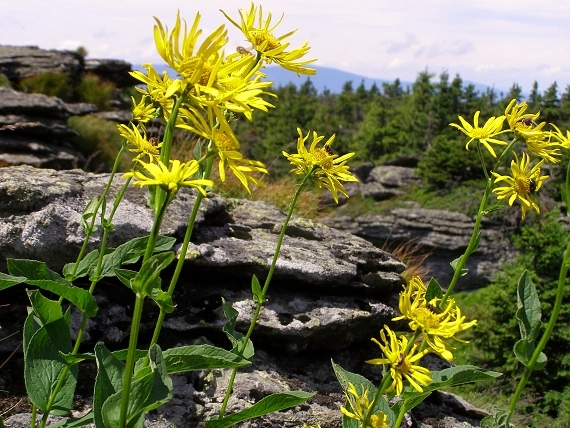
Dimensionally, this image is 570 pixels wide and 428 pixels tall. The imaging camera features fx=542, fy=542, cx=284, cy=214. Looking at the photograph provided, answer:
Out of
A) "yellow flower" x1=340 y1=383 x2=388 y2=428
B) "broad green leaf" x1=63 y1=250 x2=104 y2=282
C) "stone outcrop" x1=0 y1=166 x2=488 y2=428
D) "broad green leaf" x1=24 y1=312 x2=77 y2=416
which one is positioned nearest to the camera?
"yellow flower" x1=340 y1=383 x2=388 y2=428

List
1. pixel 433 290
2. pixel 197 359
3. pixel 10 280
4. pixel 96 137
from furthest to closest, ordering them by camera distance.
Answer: pixel 96 137
pixel 433 290
pixel 10 280
pixel 197 359

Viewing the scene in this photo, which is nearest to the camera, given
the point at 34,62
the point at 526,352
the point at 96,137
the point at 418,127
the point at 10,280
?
the point at 526,352

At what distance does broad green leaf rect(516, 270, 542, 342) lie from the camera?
2.03 m

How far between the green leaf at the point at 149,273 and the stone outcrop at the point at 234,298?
170 cm

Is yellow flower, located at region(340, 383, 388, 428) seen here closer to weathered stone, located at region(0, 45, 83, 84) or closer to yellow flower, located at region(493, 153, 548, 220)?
yellow flower, located at region(493, 153, 548, 220)

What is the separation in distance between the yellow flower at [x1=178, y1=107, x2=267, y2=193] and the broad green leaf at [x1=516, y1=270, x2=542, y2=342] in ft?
3.78

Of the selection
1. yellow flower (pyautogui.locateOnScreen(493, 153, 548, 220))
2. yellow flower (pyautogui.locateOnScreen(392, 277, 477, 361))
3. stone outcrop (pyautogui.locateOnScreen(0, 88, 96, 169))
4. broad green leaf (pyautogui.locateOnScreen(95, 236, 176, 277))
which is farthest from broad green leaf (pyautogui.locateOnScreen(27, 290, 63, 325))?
stone outcrop (pyautogui.locateOnScreen(0, 88, 96, 169))

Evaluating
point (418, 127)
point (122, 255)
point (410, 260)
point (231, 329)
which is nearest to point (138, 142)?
point (122, 255)

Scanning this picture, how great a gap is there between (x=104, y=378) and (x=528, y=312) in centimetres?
157

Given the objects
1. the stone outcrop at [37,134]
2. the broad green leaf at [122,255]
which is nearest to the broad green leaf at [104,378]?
the broad green leaf at [122,255]

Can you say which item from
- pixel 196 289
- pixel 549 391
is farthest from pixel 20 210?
pixel 549 391

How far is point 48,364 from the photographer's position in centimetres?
210

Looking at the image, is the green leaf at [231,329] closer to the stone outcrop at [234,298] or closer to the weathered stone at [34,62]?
the stone outcrop at [234,298]

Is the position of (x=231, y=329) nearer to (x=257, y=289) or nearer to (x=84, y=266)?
(x=257, y=289)
